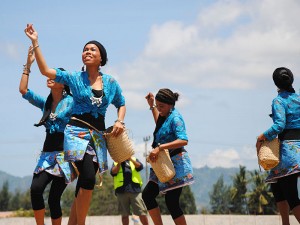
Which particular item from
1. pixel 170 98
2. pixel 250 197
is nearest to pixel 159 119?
pixel 170 98

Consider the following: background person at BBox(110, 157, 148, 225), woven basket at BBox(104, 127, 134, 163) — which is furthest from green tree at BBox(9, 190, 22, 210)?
woven basket at BBox(104, 127, 134, 163)

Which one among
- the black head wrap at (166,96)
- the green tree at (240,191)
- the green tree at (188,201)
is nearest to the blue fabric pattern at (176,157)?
the black head wrap at (166,96)

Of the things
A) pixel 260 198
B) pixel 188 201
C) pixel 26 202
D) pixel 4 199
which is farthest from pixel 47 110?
pixel 4 199

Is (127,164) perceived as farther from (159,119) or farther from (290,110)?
(290,110)

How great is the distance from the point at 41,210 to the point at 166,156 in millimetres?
1718

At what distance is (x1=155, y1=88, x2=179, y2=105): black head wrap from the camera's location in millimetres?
8352

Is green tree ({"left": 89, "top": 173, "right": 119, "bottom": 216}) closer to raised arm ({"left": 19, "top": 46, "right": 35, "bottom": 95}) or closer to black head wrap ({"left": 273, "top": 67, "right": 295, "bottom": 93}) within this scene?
raised arm ({"left": 19, "top": 46, "right": 35, "bottom": 95})

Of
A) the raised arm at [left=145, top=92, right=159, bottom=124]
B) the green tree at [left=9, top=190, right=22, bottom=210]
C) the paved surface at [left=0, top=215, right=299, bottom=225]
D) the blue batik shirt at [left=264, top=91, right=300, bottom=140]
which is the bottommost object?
the paved surface at [left=0, top=215, right=299, bottom=225]

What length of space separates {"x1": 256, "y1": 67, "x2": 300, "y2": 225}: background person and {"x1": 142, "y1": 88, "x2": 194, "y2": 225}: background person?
1062 mm

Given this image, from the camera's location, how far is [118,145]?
280 inches

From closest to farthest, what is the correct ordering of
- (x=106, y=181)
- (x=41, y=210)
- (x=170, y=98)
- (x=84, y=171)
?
(x=84, y=171) < (x=41, y=210) < (x=170, y=98) < (x=106, y=181)

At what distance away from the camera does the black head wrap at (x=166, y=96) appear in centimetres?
835

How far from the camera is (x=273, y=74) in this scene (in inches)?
336

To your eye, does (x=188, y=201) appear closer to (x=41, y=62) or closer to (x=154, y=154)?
(x=154, y=154)
